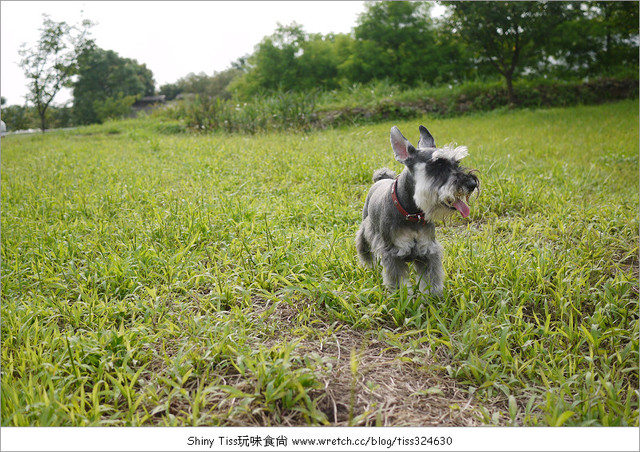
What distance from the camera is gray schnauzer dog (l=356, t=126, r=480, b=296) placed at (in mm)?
2531

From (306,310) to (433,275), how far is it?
93 centimetres

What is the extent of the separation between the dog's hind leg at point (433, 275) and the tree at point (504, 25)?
12180 millimetres

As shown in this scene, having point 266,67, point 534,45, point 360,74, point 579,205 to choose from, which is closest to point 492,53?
point 534,45

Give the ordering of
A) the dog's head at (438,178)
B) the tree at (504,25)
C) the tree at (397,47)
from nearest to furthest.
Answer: the dog's head at (438,178), the tree at (397,47), the tree at (504,25)

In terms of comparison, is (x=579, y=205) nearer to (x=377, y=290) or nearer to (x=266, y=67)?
(x=377, y=290)

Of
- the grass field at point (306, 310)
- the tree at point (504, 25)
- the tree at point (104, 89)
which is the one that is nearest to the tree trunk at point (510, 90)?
the tree at point (504, 25)


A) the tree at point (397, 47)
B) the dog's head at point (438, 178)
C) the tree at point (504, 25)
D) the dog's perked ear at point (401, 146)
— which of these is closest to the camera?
the dog's head at point (438, 178)

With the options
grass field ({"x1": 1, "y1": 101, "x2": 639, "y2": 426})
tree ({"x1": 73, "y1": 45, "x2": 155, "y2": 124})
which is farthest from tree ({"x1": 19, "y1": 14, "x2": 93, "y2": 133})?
grass field ({"x1": 1, "y1": 101, "x2": 639, "y2": 426})

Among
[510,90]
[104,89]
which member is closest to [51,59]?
[104,89]

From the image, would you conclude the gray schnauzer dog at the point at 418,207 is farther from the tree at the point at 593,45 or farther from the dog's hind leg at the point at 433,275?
the tree at the point at 593,45

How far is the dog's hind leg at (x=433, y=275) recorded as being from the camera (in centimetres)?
291

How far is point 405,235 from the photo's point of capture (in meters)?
2.84

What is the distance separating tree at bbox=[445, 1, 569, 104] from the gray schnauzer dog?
11.8 metres

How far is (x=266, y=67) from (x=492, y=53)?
7880mm
